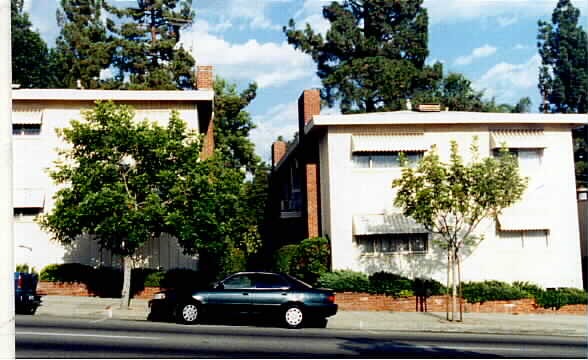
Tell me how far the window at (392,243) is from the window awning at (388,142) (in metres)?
3.27

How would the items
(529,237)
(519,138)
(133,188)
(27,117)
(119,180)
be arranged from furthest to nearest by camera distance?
(519,138), (529,237), (27,117), (133,188), (119,180)

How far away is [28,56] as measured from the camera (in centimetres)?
5316

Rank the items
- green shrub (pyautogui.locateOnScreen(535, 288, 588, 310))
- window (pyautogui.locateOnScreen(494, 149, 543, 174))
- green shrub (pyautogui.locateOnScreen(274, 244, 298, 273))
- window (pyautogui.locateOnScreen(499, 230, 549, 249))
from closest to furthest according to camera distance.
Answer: green shrub (pyautogui.locateOnScreen(535, 288, 588, 310))
green shrub (pyautogui.locateOnScreen(274, 244, 298, 273))
window (pyautogui.locateOnScreen(499, 230, 549, 249))
window (pyautogui.locateOnScreen(494, 149, 543, 174))

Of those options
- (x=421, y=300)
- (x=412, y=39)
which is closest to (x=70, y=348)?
(x=421, y=300)

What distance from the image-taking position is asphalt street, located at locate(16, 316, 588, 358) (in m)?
11.7

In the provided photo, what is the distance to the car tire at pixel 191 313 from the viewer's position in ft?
53.8

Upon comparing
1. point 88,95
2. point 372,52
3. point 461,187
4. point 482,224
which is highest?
point 372,52

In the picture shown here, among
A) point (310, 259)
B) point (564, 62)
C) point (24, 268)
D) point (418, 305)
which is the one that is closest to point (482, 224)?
point (418, 305)

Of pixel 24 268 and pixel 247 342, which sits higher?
pixel 24 268

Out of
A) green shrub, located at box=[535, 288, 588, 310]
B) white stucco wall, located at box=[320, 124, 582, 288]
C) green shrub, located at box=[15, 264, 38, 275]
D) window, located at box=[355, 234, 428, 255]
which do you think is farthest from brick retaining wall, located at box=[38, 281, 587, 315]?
window, located at box=[355, 234, 428, 255]

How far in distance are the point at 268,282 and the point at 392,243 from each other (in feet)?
27.8

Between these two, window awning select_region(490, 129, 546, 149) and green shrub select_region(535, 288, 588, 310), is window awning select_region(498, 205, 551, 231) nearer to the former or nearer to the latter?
window awning select_region(490, 129, 546, 149)

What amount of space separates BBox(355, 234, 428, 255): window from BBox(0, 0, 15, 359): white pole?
761 inches

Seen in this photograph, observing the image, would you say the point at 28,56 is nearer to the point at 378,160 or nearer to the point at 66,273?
the point at 66,273
